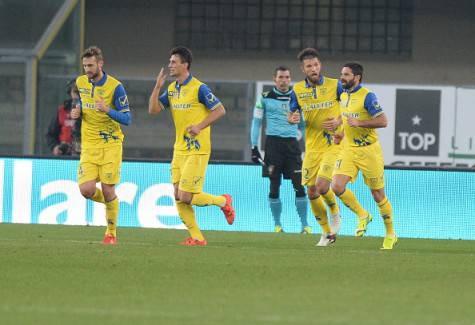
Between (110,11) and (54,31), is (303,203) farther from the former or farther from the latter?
(110,11)

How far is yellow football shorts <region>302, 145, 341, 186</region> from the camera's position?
15.9 metres

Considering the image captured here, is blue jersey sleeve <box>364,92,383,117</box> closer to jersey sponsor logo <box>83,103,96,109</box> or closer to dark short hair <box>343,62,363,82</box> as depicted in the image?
dark short hair <box>343,62,363,82</box>

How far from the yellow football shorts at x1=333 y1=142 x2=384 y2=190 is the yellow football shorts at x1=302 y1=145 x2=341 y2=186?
0.29 meters

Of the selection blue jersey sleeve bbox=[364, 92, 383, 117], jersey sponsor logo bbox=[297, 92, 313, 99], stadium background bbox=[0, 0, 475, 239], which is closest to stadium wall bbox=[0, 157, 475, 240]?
stadium background bbox=[0, 0, 475, 239]

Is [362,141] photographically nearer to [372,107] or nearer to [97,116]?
[372,107]

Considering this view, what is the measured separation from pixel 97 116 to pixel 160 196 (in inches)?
208

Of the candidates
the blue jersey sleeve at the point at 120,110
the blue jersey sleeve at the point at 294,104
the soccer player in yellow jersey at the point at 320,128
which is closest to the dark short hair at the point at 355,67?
the soccer player in yellow jersey at the point at 320,128

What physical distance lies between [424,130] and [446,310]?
1645 centimetres

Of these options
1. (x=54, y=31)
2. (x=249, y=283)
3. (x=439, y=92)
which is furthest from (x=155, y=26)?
(x=249, y=283)

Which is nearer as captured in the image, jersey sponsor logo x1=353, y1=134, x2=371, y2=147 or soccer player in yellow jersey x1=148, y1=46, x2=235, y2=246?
soccer player in yellow jersey x1=148, y1=46, x2=235, y2=246

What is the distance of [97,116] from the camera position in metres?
15.6

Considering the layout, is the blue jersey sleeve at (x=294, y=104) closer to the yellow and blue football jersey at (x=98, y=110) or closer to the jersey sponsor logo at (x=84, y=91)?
the yellow and blue football jersey at (x=98, y=110)

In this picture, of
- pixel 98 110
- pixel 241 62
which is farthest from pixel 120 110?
pixel 241 62

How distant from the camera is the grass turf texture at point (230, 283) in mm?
9555
